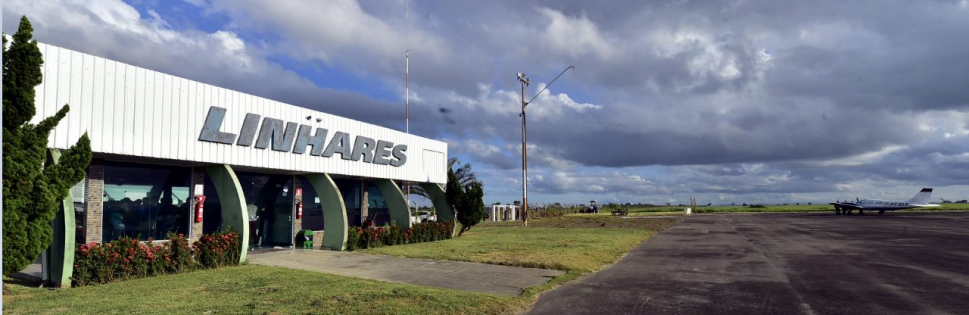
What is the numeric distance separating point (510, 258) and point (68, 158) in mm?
11143

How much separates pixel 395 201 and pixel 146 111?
38.7ft

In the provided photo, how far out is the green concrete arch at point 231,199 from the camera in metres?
16.1

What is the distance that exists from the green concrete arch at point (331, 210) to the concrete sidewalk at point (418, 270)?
1238mm

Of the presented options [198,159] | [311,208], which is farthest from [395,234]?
[198,159]

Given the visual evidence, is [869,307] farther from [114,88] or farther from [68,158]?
[114,88]

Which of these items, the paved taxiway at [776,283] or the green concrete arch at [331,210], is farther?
the green concrete arch at [331,210]

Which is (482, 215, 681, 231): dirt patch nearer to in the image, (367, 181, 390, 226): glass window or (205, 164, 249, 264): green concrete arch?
(367, 181, 390, 226): glass window

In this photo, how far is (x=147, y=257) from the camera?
13.2 meters

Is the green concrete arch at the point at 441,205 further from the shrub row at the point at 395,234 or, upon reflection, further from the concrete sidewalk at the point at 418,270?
the concrete sidewalk at the point at 418,270

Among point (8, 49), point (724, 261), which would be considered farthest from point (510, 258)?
point (8, 49)

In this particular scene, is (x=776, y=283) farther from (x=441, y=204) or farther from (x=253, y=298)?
(x=441, y=204)

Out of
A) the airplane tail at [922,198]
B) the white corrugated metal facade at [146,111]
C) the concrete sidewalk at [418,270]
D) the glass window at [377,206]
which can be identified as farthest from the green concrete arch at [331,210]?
the airplane tail at [922,198]

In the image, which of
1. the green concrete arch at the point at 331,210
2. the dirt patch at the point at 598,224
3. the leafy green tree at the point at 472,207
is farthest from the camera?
the dirt patch at the point at 598,224

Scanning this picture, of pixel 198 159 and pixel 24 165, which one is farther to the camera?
pixel 198 159
